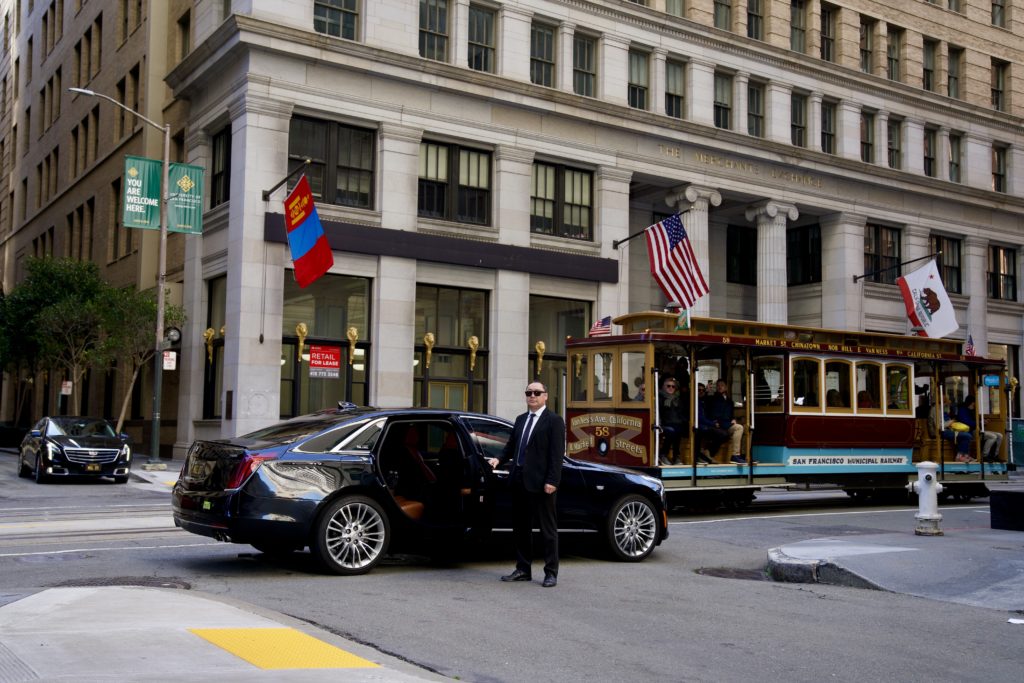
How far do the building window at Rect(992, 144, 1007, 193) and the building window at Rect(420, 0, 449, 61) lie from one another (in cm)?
2710

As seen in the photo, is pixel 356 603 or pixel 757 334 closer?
pixel 356 603

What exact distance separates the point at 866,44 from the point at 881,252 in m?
8.30

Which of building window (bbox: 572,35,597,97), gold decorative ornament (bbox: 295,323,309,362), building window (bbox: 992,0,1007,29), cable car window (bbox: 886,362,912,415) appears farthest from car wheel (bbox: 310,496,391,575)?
building window (bbox: 992,0,1007,29)

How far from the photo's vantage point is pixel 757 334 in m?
17.7

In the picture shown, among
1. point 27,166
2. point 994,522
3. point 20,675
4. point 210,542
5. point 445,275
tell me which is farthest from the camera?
point 27,166

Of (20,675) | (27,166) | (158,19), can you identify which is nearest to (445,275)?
(158,19)

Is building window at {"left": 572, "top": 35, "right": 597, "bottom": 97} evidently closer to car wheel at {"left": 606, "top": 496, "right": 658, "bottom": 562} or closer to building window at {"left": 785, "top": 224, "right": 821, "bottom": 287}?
building window at {"left": 785, "top": 224, "right": 821, "bottom": 287}

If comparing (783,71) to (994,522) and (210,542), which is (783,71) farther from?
(210,542)

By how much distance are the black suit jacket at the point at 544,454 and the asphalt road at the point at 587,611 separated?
0.98 m

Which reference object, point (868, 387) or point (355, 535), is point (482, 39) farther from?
point (355, 535)

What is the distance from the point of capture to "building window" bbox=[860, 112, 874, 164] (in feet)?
136

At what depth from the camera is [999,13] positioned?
47.5 metres

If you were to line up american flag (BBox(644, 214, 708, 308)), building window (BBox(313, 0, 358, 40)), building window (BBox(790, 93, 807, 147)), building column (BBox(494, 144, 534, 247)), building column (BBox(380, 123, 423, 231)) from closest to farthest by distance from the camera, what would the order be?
1. american flag (BBox(644, 214, 708, 308))
2. building window (BBox(313, 0, 358, 40))
3. building column (BBox(380, 123, 423, 231))
4. building column (BBox(494, 144, 534, 247))
5. building window (BBox(790, 93, 807, 147))

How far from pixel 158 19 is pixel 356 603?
31928 millimetres
